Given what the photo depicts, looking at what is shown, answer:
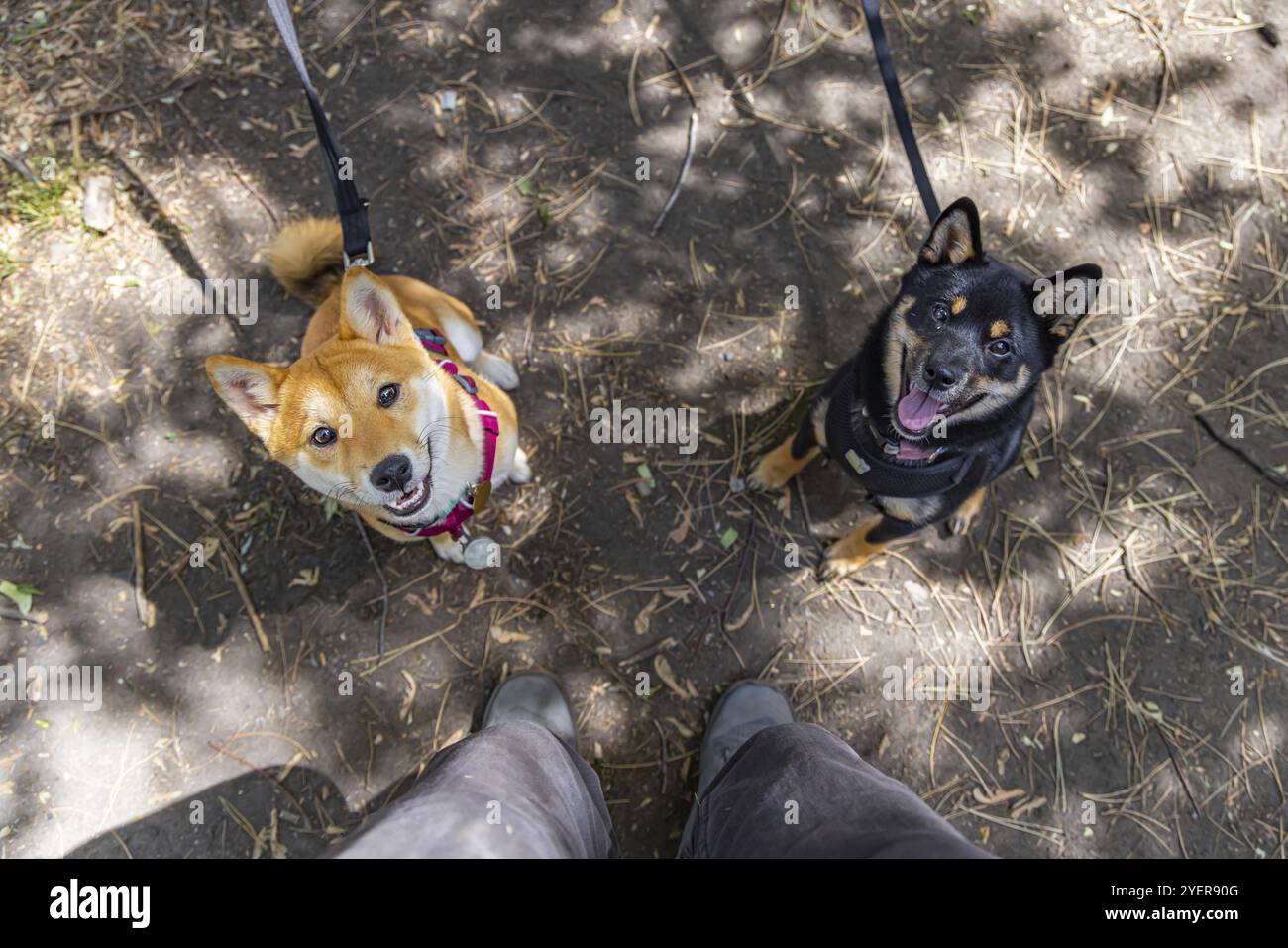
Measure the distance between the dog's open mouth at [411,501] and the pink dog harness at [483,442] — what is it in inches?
7.2

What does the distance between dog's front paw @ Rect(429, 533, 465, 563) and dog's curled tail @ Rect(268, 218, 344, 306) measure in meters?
1.28

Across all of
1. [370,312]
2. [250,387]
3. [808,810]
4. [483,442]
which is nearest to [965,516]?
[808,810]

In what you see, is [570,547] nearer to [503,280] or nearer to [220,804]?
[503,280]

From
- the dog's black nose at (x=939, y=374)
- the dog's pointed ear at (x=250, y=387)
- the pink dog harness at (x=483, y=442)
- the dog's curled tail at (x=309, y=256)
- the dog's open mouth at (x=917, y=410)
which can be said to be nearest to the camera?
the dog's pointed ear at (x=250, y=387)

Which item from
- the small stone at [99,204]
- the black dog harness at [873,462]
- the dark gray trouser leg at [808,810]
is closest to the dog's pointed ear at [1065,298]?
the black dog harness at [873,462]

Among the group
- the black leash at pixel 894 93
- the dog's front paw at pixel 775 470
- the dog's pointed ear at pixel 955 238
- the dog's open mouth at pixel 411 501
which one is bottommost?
the dog's front paw at pixel 775 470

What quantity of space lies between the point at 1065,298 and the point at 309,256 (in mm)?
3019

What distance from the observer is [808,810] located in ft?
6.06

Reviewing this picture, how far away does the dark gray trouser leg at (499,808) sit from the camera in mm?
1530

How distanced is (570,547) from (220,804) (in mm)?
1929

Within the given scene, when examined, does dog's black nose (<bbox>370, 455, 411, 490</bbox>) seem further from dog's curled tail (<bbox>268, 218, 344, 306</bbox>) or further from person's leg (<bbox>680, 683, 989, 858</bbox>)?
person's leg (<bbox>680, 683, 989, 858</bbox>)

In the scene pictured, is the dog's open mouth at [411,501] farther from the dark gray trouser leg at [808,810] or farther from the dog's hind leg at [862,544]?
the dog's hind leg at [862,544]

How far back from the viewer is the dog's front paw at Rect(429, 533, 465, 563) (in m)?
3.08

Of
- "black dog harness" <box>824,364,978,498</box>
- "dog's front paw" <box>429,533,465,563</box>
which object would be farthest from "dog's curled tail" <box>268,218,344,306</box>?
"black dog harness" <box>824,364,978,498</box>
